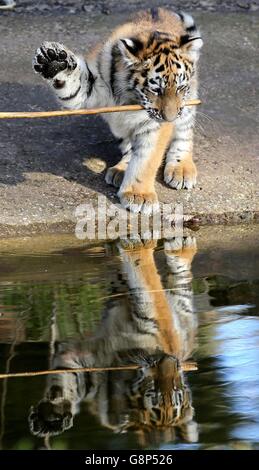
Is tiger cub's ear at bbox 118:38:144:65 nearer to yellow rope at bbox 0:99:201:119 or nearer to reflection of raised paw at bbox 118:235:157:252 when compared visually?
yellow rope at bbox 0:99:201:119

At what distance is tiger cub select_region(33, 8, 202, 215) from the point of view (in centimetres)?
702

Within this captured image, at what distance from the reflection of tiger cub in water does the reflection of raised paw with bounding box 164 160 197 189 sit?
1351 mm

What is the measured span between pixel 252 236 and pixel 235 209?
456 mm

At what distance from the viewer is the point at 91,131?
27.0 ft

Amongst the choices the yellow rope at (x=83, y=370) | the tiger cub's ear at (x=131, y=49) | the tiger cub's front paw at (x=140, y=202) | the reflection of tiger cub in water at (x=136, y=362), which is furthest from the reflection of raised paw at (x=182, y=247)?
the yellow rope at (x=83, y=370)

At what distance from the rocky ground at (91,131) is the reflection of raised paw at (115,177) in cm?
5

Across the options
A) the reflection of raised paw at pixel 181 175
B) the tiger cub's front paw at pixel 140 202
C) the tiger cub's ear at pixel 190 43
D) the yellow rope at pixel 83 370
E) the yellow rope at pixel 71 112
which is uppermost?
the tiger cub's ear at pixel 190 43

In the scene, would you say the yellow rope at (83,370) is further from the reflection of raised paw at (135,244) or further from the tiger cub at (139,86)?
the tiger cub at (139,86)

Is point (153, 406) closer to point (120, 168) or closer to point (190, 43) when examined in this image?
point (190, 43)

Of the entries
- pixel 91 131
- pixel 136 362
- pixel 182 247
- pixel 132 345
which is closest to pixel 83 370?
pixel 136 362

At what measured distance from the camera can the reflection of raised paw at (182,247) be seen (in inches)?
257

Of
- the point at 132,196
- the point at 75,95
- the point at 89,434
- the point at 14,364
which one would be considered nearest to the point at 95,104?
the point at 75,95

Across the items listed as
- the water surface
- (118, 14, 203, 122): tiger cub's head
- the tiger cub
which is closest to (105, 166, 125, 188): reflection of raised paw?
the tiger cub

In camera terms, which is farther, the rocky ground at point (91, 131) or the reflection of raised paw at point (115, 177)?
the reflection of raised paw at point (115, 177)
